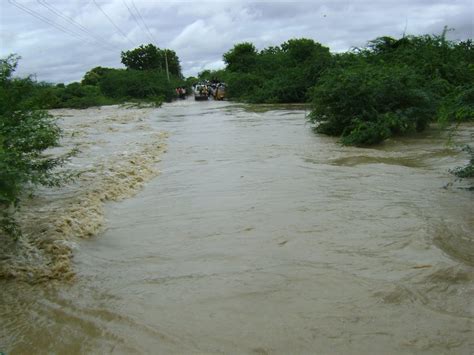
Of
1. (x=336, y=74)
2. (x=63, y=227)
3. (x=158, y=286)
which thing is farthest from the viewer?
(x=336, y=74)

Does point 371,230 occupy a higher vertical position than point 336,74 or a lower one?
lower

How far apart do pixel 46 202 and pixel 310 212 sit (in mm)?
4064

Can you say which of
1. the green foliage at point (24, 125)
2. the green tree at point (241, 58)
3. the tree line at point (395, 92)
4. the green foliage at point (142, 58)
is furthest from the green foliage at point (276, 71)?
the green foliage at point (24, 125)

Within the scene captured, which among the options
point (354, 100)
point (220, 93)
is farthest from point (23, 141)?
point (220, 93)

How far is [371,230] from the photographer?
5.40 m

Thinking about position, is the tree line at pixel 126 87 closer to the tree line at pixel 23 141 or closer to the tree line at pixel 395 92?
the tree line at pixel 395 92

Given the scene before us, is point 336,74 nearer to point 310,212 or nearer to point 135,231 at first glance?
point 310,212

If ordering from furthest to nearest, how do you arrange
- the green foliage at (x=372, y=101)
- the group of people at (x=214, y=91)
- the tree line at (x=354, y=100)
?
the group of people at (x=214, y=91) < the green foliage at (x=372, y=101) < the tree line at (x=354, y=100)

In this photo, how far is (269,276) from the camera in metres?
4.36

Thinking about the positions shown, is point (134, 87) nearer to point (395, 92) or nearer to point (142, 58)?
point (142, 58)

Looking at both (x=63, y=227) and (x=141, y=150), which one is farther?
(x=141, y=150)

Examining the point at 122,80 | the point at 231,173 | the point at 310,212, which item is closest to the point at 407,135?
the point at 231,173

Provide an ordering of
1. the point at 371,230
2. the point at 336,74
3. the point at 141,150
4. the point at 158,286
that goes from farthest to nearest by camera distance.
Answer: the point at 336,74 → the point at 141,150 → the point at 371,230 → the point at 158,286

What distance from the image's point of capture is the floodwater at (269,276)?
3.38 metres
